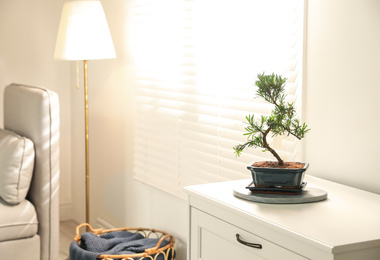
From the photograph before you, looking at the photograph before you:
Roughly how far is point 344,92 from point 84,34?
1.59 meters

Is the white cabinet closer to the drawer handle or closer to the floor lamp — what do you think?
the drawer handle

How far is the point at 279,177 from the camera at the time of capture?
1.47 meters

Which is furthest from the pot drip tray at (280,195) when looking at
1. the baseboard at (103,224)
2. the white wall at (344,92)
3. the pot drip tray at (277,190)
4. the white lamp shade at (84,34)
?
the baseboard at (103,224)

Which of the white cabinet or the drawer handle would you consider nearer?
the white cabinet

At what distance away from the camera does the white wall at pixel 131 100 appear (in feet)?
5.32

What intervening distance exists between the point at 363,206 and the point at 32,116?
1837 millimetres

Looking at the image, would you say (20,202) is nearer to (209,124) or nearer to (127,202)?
(127,202)

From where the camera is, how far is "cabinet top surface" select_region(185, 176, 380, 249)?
1.18m

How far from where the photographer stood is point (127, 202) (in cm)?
317

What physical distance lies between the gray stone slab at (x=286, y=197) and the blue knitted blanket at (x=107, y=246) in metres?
1.08

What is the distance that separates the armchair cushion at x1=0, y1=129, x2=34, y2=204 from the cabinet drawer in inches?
48.3

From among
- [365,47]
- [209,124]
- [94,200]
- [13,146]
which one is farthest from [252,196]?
[94,200]

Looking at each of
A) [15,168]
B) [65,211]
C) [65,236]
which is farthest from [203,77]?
[65,211]

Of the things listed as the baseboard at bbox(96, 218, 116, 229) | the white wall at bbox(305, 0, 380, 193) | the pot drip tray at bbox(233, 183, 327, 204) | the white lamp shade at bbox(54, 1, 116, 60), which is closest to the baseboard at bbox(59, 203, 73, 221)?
the baseboard at bbox(96, 218, 116, 229)
